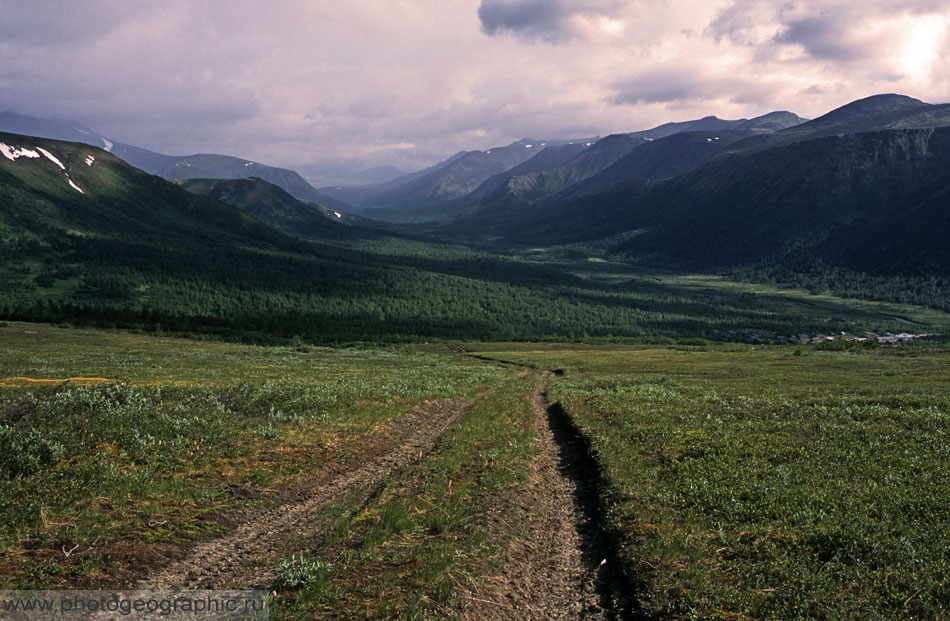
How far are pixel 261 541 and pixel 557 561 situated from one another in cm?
684

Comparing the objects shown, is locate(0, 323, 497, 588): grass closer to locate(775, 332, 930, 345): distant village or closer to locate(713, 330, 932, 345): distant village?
locate(713, 330, 932, 345): distant village

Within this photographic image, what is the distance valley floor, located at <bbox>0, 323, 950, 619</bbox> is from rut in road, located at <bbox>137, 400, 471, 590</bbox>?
6 centimetres

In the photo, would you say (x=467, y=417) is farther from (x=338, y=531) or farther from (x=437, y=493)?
(x=338, y=531)

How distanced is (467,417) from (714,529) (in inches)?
634

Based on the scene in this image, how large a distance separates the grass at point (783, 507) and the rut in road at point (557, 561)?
2.20 ft

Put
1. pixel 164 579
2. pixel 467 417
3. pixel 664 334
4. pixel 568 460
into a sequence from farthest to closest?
1. pixel 664 334
2. pixel 467 417
3. pixel 568 460
4. pixel 164 579

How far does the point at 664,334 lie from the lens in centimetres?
18362

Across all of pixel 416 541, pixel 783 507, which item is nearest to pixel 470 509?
pixel 416 541

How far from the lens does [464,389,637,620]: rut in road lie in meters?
8.88

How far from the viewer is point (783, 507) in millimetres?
11914

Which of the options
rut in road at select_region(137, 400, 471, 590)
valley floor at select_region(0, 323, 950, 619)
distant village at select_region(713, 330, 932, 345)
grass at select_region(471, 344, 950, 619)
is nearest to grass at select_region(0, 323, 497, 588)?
valley floor at select_region(0, 323, 950, 619)

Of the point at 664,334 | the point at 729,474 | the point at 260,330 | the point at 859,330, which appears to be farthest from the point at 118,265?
the point at 859,330

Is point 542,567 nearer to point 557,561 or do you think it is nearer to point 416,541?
point 557,561

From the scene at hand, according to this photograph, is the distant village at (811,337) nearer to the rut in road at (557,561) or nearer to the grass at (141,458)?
the rut in road at (557,561)
